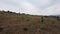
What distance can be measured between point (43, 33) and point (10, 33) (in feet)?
10.3

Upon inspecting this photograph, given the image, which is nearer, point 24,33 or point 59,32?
point 24,33

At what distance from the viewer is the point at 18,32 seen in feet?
44.6

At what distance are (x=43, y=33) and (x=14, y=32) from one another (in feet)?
9.09

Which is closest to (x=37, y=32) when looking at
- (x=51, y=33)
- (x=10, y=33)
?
(x=51, y=33)

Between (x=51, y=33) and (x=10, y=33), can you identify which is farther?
(x=51, y=33)

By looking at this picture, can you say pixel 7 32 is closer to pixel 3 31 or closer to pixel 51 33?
pixel 3 31

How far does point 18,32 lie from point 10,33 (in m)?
0.74

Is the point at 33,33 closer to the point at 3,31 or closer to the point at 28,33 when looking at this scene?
the point at 28,33

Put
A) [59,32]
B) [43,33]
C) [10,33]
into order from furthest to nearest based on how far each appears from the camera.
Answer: [59,32] < [43,33] < [10,33]

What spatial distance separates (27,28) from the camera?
50.7ft

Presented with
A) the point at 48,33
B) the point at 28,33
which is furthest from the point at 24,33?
the point at 48,33

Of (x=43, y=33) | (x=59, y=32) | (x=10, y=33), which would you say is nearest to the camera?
(x=10, y=33)

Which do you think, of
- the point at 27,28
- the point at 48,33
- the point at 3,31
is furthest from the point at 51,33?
the point at 3,31

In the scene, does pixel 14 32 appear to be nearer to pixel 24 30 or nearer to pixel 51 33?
pixel 24 30
